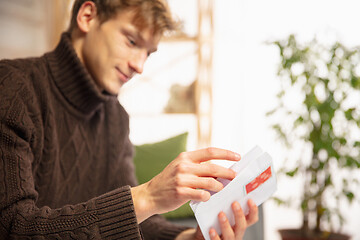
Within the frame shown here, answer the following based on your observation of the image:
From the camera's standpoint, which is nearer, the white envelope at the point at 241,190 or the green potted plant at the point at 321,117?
the white envelope at the point at 241,190

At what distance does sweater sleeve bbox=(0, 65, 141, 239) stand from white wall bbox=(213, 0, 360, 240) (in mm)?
2145

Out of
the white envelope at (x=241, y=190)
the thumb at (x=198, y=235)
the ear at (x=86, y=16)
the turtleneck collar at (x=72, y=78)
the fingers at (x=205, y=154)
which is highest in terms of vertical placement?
the ear at (x=86, y=16)

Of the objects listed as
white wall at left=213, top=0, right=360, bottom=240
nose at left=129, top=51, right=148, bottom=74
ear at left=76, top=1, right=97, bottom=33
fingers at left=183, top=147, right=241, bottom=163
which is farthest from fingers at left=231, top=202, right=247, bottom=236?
white wall at left=213, top=0, right=360, bottom=240

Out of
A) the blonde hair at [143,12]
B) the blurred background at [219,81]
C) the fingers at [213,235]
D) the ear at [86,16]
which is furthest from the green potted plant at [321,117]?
the fingers at [213,235]

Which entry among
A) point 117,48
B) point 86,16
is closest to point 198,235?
point 117,48

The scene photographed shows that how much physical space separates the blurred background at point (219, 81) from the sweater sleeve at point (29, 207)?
1987 millimetres

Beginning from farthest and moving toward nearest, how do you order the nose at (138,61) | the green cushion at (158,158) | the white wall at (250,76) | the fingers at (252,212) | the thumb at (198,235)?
the white wall at (250,76) → the green cushion at (158,158) → the nose at (138,61) → the thumb at (198,235) → the fingers at (252,212)

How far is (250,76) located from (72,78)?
2016mm

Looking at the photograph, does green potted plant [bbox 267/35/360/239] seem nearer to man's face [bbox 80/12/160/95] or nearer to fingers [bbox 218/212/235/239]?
man's face [bbox 80/12/160/95]

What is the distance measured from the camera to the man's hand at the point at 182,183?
0.75 metres

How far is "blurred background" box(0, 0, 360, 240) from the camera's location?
2.94m

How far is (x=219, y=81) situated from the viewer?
301cm

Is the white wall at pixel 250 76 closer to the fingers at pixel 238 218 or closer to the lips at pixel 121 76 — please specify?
the lips at pixel 121 76

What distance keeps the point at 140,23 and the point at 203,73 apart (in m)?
1.83
